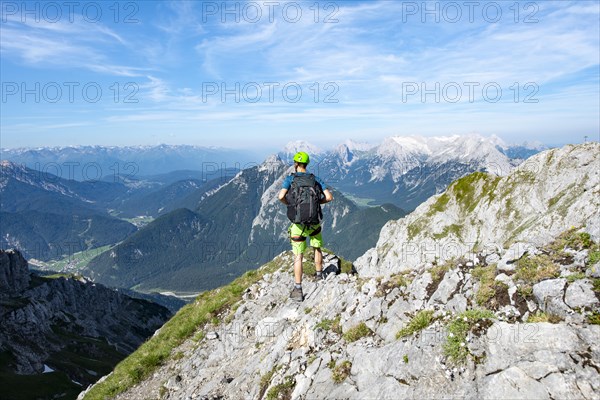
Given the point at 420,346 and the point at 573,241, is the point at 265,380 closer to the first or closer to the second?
the point at 420,346

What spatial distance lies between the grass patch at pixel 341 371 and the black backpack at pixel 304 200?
248 inches

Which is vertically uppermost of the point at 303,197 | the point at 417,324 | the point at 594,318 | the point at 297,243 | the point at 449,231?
the point at 303,197

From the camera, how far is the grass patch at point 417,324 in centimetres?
1061

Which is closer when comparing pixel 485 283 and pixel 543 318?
pixel 543 318

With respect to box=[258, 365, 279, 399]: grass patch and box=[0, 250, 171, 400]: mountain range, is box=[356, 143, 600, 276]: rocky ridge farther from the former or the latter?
box=[0, 250, 171, 400]: mountain range

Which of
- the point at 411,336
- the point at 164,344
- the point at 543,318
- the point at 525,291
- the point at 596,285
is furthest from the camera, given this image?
the point at 164,344

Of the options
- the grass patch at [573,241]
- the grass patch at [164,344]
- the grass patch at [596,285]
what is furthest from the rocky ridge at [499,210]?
the grass patch at [596,285]

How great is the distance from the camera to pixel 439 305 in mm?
11477

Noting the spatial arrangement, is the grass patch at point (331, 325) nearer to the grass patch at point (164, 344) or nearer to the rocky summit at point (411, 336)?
the rocky summit at point (411, 336)

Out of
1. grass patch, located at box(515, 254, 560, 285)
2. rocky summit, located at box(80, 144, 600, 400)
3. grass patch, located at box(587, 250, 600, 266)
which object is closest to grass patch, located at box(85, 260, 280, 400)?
rocky summit, located at box(80, 144, 600, 400)

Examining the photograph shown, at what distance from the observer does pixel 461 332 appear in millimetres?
9438

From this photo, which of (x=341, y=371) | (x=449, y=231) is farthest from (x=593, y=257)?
(x=449, y=231)

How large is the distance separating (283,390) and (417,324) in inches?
197

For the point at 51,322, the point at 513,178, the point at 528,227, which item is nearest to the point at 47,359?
the point at 51,322
